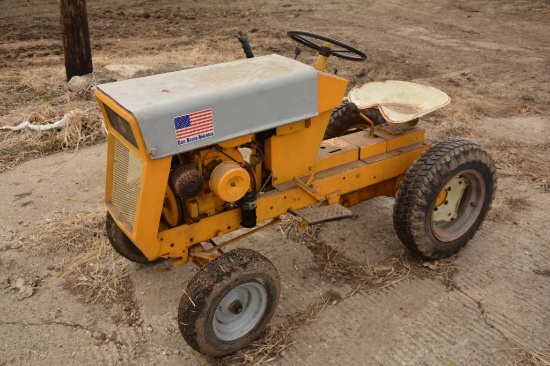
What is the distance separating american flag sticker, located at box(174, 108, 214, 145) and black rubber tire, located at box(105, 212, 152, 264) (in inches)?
39.7

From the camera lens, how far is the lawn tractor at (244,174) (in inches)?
102

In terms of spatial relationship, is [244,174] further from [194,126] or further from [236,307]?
[236,307]

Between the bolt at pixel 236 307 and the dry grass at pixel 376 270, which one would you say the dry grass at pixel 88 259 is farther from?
the dry grass at pixel 376 270

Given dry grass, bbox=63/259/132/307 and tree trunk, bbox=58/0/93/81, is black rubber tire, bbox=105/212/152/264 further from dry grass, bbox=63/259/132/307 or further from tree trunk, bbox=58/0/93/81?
tree trunk, bbox=58/0/93/81

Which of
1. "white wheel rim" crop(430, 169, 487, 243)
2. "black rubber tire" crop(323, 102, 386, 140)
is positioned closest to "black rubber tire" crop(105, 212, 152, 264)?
"black rubber tire" crop(323, 102, 386, 140)

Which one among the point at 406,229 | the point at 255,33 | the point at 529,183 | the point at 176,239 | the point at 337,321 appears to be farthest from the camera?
the point at 255,33

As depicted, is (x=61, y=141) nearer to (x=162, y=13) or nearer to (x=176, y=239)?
(x=176, y=239)

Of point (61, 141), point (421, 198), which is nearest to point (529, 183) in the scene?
point (421, 198)

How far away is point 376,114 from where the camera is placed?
4.13m

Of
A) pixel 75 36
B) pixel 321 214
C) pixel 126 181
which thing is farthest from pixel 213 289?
pixel 75 36

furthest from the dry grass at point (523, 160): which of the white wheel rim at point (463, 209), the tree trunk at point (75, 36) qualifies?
the tree trunk at point (75, 36)

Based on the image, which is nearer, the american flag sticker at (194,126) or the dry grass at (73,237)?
the american flag sticker at (194,126)

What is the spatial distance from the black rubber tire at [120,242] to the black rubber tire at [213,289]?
2.87ft

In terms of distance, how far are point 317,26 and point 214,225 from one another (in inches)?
333
